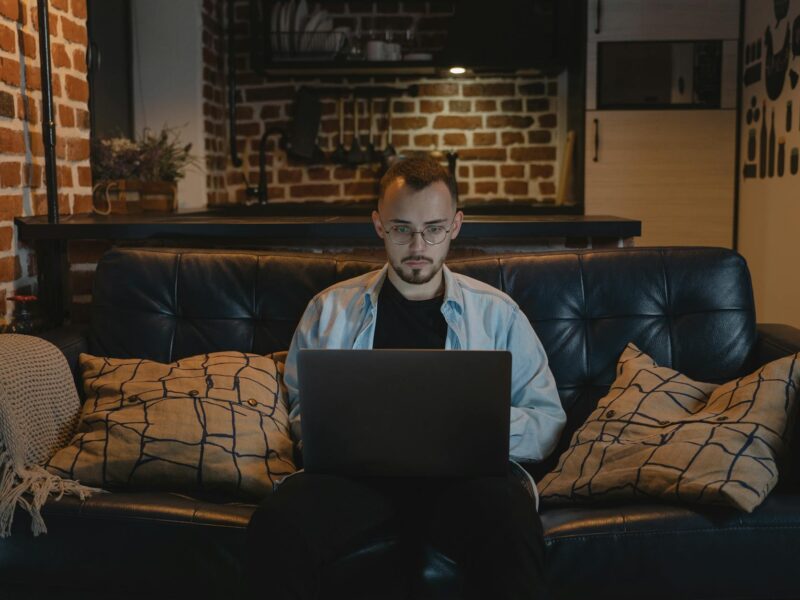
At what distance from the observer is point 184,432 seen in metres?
2.05

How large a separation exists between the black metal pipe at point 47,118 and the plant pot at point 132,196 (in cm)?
51

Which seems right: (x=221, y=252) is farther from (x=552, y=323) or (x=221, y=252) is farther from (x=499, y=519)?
(x=499, y=519)

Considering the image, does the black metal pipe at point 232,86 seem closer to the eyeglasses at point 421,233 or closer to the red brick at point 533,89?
the red brick at point 533,89

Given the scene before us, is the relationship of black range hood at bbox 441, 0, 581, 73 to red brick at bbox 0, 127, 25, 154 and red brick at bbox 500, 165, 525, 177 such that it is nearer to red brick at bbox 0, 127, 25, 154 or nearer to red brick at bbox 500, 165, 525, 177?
red brick at bbox 500, 165, 525, 177

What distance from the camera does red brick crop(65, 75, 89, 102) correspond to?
Answer: 127 inches

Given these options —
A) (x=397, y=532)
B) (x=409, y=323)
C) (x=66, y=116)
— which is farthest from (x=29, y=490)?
(x=66, y=116)

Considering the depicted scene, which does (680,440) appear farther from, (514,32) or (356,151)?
(356,151)

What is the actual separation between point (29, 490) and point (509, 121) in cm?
406

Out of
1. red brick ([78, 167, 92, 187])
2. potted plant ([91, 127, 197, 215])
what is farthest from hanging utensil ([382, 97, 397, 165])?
red brick ([78, 167, 92, 187])

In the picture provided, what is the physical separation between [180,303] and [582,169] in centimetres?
294

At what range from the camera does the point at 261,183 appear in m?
5.41

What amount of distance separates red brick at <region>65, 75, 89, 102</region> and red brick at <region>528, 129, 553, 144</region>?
280cm

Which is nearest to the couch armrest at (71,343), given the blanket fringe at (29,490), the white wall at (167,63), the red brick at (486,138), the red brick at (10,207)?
the blanket fringe at (29,490)

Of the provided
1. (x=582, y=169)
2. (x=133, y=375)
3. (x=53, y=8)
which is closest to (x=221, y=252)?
(x=133, y=375)
